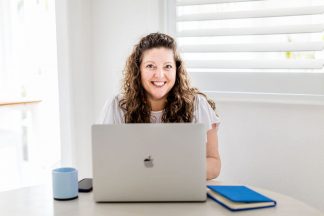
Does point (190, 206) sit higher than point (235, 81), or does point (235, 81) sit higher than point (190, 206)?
point (235, 81)

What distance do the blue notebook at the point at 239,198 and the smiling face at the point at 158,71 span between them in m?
0.60

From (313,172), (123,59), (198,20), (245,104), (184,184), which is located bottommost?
(313,172)

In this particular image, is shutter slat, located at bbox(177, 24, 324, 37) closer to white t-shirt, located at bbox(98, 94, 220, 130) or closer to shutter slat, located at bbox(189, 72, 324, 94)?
shutter slat, located at bbox(189, 72, 324, 94)

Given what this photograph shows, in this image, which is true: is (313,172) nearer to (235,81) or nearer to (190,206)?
(235,81)

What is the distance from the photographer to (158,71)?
1.78 metres

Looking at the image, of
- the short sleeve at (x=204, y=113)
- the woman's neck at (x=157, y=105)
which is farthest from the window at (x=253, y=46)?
the woman's neck at (x=157, y=105)

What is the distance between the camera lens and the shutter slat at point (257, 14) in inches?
73.0

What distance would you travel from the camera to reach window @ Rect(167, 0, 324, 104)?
190cm

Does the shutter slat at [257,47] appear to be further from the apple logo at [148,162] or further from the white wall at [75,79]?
the apple logo at [148,162]

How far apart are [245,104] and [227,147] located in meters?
0.24

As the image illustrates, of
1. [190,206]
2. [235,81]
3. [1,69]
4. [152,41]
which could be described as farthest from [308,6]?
[1,69]

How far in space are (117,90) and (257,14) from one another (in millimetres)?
881

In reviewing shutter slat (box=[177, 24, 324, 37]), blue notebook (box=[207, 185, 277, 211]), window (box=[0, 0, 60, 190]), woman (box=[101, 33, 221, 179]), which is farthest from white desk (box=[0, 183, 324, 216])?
window (box=[0, 0, 60, 190])

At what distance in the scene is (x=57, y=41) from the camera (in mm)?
2342
